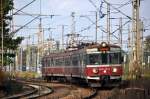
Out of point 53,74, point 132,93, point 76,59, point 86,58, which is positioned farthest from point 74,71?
point 132,93

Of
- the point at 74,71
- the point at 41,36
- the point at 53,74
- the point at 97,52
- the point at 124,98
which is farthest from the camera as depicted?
the point at 41,36

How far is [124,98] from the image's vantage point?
60.2ft

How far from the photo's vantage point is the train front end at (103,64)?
3225 cm

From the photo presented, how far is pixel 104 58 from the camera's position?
32.4 meters

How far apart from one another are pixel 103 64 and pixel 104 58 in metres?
0.38

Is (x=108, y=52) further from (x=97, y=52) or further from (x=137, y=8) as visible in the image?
(x=137, y=8)

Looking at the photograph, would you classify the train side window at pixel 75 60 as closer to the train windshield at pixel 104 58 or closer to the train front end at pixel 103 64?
the train front end at pixel 103 64

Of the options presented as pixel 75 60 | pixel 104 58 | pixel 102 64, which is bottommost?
pixel 102 64

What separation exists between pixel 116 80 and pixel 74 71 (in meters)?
5.60

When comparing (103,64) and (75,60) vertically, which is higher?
(75,60)

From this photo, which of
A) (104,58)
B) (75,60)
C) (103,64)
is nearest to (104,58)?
(104,58)

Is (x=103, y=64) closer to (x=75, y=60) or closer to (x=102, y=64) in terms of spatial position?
(x=102, y=64)

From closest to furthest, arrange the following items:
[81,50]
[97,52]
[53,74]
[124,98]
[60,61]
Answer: [124,98] → [97,52] → [81,50] → [60,61] → [53,74]

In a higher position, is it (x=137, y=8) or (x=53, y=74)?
(x=137, y=8)
